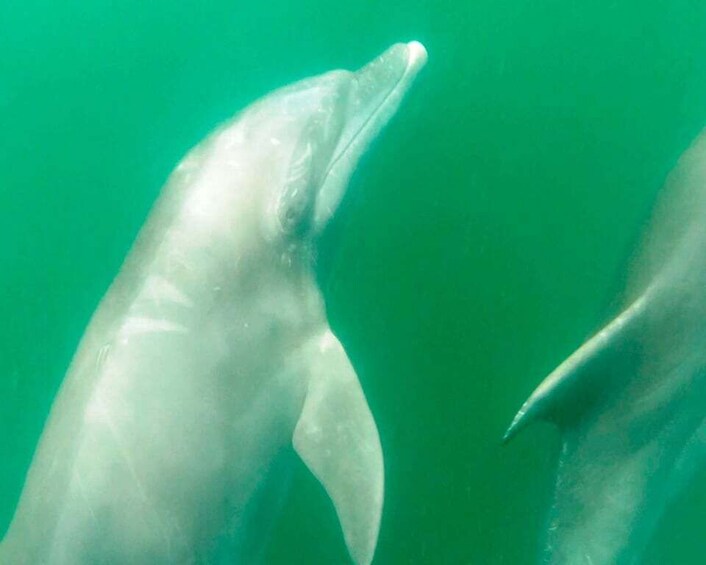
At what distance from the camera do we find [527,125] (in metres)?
9.57

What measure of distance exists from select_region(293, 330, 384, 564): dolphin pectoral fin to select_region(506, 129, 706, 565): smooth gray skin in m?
1.14

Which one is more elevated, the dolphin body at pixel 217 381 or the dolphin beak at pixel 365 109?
the dolphin beak at pixel 365 109

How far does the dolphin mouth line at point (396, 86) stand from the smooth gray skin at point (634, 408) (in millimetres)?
2519

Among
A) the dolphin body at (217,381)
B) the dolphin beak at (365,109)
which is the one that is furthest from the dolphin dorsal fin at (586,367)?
the dolphin beak at (365,109)

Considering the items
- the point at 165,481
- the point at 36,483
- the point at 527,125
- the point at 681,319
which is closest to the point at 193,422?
the point at 165,481

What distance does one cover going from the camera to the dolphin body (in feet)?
18.2

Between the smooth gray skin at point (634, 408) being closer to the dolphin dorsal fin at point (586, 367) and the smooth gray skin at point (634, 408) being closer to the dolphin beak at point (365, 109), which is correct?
the dolphin dorsal fin at point (586, 367)

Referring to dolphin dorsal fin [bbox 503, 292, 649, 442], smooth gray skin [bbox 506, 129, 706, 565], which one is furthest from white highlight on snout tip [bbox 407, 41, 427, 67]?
dolphin dorsal fin [bbox 503, 292, 649, 442]

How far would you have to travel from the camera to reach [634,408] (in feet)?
20.0

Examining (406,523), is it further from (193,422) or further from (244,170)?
(244,170)

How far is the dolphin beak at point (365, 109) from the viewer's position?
22.2 feet

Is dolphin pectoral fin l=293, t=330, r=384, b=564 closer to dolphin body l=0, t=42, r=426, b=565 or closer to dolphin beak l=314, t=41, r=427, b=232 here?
dolphin body l=0, t=42, r=426, b=565

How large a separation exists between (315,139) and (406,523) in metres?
4.18

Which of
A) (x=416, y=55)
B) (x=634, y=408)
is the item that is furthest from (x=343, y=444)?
(x=416, y=55)
